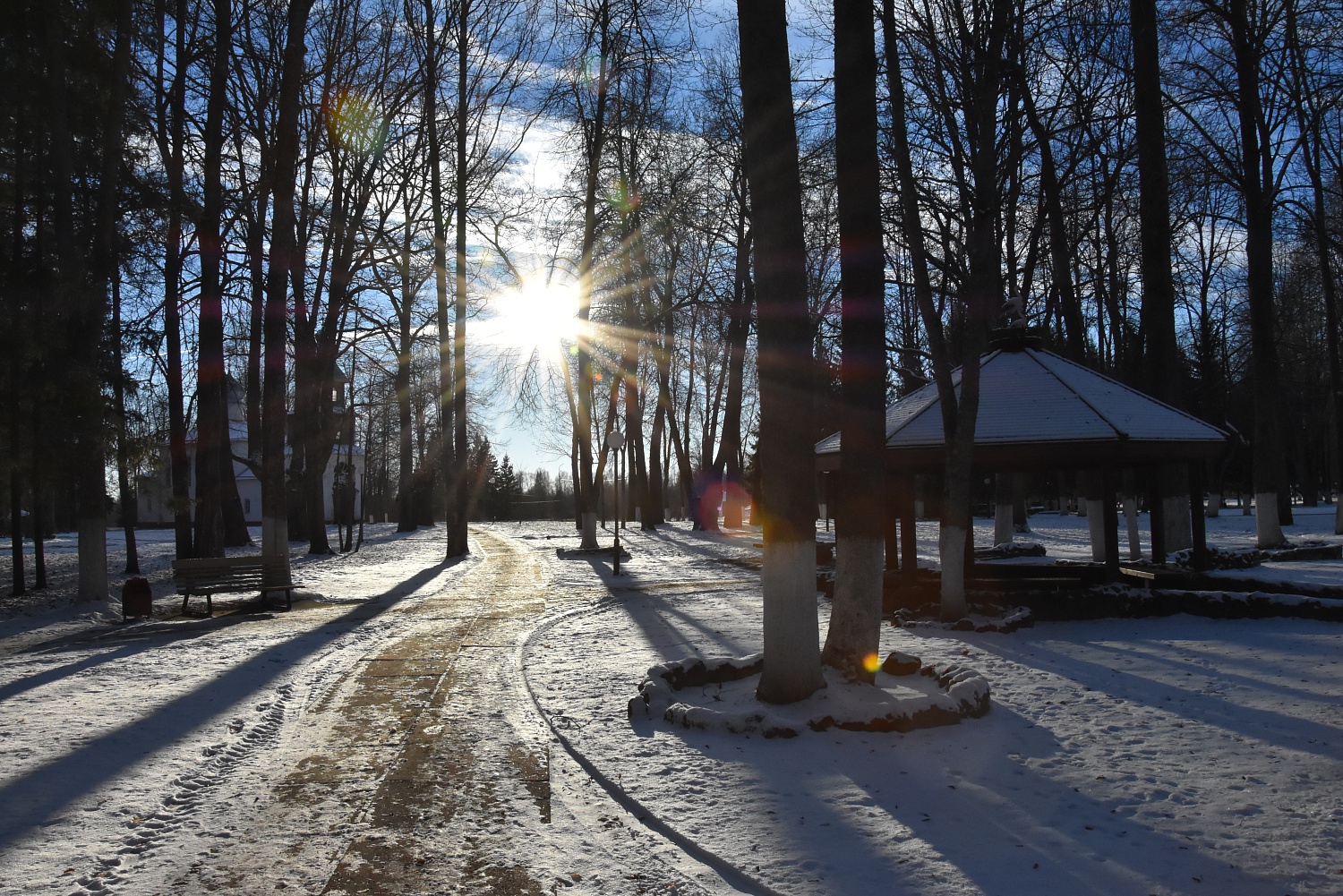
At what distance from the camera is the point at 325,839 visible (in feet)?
15.2

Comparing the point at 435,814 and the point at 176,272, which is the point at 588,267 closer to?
the point at 176,272

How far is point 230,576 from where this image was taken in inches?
553

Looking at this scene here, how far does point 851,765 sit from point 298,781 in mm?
3498

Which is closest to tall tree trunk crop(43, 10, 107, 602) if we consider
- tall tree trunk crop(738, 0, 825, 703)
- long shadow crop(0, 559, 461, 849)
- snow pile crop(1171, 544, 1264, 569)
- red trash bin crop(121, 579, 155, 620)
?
red trash bin crop(121, 579, 155, 620)

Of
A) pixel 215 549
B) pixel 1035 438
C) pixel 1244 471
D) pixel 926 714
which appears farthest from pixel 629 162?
pixel 1244 471

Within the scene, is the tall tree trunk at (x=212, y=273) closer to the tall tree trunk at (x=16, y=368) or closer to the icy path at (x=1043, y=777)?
the tall tree trunk at (x=16, y=368)

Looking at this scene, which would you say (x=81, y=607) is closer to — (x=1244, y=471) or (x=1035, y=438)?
(x=1035, y=438)

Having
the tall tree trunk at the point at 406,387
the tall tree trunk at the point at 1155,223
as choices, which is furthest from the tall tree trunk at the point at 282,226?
the tall tree trunk at the point at 1155,223

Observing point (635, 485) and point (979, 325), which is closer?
point (979, 325)

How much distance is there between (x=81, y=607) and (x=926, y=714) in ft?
44.8

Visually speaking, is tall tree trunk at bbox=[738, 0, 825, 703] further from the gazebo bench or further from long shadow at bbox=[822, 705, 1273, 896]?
the gazebo bench

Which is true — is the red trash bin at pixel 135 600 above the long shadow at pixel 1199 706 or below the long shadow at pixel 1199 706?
above

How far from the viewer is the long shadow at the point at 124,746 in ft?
16.4

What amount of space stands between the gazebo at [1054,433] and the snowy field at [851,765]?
2395 millimetres
